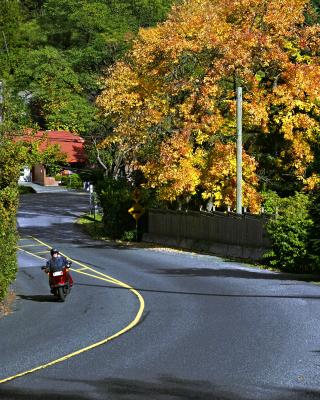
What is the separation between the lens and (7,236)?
2233 cm

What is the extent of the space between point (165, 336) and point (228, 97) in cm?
2483

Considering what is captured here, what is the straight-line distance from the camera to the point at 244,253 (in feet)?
111

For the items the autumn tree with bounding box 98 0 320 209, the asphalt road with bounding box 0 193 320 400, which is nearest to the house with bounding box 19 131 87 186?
the autumn tree with bounding box 98 0 320 209

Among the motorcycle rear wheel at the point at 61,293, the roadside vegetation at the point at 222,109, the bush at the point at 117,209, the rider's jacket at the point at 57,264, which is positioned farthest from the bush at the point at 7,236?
the bush at the point at 117,209

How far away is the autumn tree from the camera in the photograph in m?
37.2

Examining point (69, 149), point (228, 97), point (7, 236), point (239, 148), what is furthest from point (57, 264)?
point (69, 149)

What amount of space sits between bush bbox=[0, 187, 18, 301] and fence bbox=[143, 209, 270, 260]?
12905 millimetres

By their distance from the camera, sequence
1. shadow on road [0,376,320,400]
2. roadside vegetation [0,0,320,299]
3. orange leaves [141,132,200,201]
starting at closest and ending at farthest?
shadow on road [0,376,320,400], orange leaves [141,132,200,201], roadside vegetation [0,0,320,299]

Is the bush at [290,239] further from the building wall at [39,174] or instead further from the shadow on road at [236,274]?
the building wall at [39,174]

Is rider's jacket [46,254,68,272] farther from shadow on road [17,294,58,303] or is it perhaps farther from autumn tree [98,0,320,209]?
autumn tree [98,0,320,209]

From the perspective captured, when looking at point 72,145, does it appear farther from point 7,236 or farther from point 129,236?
point 7,236

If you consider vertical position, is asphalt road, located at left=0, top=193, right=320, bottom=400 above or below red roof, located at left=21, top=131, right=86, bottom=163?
below

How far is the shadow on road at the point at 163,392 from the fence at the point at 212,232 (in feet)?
68.6

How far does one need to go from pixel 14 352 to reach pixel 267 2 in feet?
95.0
